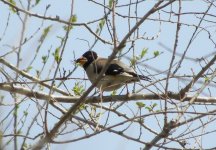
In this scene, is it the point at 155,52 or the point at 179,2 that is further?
the point at 155,52

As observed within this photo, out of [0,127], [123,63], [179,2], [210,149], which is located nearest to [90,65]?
[123,63]

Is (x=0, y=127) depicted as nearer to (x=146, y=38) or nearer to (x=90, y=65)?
(x=146, y=38)

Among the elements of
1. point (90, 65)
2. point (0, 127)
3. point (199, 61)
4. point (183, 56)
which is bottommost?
point (0, 127)

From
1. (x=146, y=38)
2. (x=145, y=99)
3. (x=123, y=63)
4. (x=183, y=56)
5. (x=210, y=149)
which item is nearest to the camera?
(x=210, y=149)

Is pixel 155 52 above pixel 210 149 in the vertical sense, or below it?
above

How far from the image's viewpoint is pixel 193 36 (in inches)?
146

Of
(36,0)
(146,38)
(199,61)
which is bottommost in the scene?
(199,61)

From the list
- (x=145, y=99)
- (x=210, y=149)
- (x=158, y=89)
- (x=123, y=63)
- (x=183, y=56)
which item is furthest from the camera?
(x=123, y=63)

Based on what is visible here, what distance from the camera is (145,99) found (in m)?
4.98

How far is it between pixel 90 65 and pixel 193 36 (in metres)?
3.56

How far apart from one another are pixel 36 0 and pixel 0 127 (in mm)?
2982

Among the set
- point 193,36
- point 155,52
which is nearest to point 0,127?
point 193,36

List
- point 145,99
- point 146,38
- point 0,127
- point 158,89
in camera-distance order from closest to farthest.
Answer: point 0,127, point 158,89, point 146,38, point 145,99

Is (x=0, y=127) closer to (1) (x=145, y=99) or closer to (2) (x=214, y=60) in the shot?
(2) (x=214, y=60)
